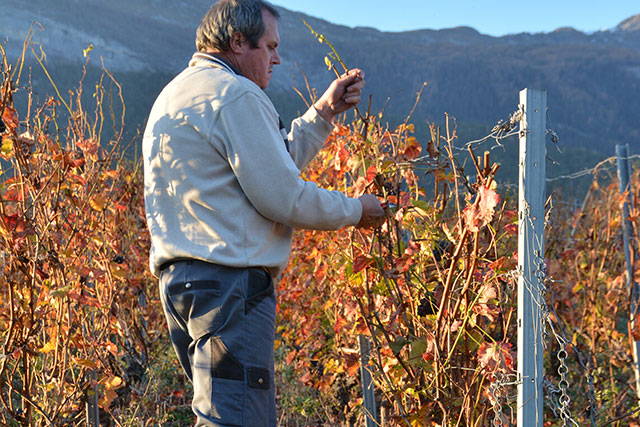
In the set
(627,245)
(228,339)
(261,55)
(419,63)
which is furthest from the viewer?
(419,63)

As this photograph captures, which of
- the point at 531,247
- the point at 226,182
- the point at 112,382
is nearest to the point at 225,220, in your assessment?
the point at 226,182

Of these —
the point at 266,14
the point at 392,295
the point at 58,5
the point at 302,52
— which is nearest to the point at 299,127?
the point at 266,14

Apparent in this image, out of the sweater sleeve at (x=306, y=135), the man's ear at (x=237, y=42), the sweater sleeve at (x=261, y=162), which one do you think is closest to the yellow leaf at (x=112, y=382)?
the sweater sleeve at (x=306, y=135)

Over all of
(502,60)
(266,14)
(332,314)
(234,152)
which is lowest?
(332,314)

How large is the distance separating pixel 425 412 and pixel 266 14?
4.17ft

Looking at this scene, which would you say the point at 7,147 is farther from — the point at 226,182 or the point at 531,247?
the point at 531,247

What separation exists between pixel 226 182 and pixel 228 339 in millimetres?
364

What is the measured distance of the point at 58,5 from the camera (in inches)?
1954

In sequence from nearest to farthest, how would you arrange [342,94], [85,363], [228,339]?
[228,339] → [342,94] → [85,363]

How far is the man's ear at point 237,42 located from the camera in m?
1.65

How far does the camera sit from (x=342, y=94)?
1.83 metres

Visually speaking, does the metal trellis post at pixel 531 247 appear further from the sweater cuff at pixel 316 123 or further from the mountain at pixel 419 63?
the mountain at pixel 419 63

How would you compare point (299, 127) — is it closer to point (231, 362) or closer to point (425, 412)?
point (231, 362)

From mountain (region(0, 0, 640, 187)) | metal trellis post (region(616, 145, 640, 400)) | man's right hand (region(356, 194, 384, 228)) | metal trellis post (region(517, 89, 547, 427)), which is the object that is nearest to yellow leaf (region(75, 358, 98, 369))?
man's right hand (region(356, 194, 384, 228))
